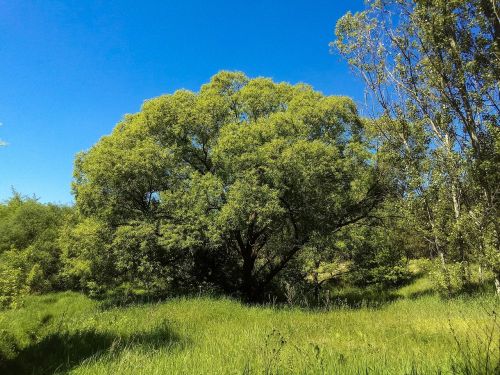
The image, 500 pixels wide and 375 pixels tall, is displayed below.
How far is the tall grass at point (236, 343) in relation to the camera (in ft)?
16.3

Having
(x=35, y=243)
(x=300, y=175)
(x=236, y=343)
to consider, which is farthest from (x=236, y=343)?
(x=35, y=243)

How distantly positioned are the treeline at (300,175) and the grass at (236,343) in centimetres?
397

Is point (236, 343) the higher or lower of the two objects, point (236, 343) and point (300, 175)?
the lower

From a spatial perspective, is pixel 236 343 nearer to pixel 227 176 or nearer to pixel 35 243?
pixel 227 176

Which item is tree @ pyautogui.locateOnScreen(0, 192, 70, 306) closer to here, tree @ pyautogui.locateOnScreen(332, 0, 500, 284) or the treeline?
the treeline

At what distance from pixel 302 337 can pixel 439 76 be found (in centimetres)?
1034

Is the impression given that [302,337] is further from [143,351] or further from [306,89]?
[306,89]

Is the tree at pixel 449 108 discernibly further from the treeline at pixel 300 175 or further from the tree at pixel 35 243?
the tree at pixel 35 243

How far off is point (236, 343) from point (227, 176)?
37.1 ft

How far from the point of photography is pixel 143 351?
675 cm

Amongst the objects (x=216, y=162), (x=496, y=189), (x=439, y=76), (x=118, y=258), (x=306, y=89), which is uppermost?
(x=306, y=89)

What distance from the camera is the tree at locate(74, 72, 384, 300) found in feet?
53.6

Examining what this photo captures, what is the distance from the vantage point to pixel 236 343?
23.1 feet

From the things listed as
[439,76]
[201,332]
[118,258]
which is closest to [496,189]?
[439,76]
